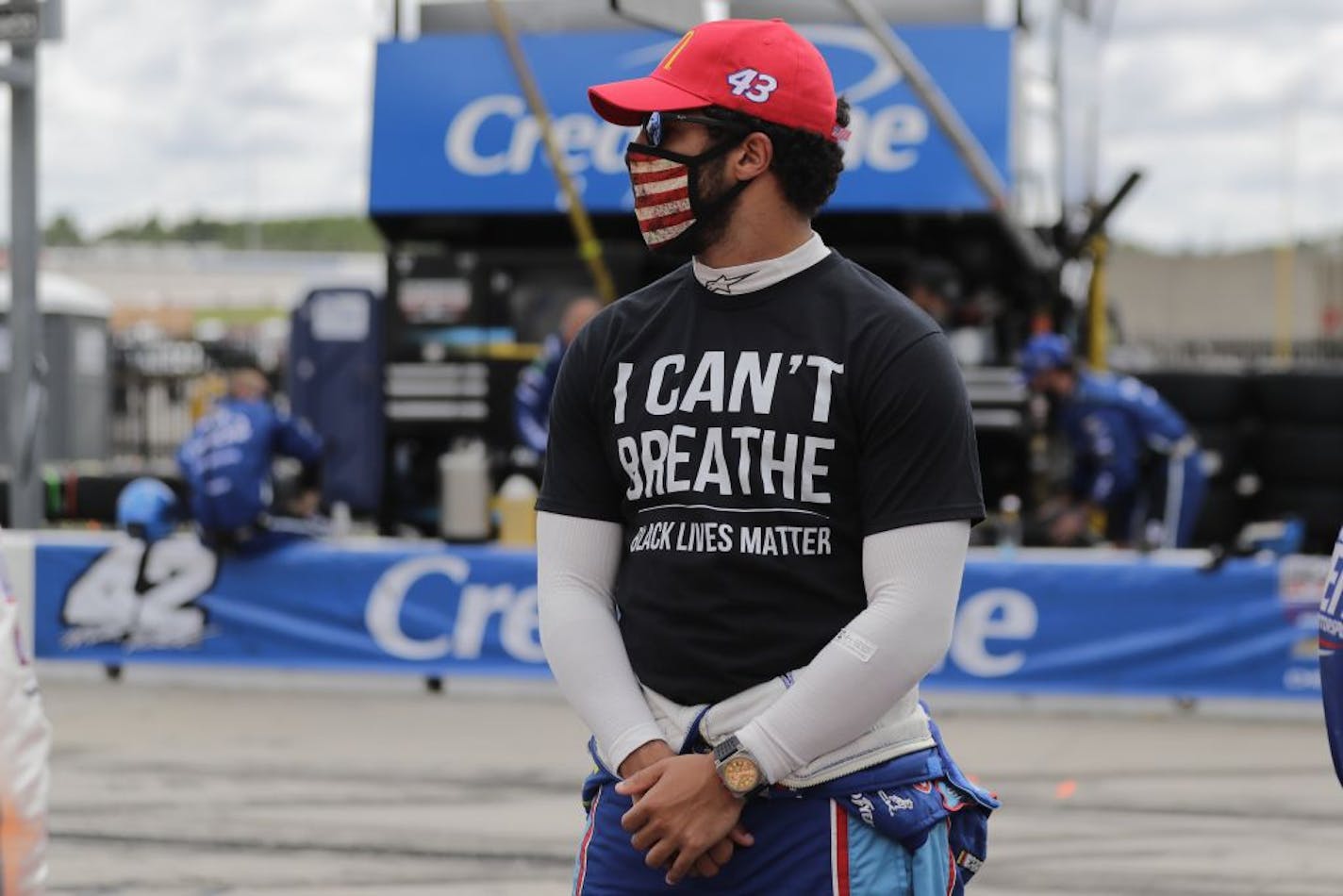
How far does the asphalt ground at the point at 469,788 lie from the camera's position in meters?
6.65

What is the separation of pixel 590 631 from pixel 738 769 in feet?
1.10

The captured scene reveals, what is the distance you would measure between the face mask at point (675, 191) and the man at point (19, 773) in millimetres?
1057

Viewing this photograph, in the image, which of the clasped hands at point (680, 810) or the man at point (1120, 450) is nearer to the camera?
the clasped hands at point (680, 810)

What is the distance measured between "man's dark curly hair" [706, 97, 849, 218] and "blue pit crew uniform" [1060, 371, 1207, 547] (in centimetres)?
944

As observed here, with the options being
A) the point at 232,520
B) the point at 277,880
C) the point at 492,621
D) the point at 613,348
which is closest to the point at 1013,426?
the point at 492,621

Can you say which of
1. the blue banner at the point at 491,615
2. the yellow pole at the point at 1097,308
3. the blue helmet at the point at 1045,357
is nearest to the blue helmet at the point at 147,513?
the blue banner at the point at 491,615

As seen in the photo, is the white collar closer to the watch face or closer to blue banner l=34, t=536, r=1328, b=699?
the watch face

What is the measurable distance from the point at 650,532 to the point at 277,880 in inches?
165

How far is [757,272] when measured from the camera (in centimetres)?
281

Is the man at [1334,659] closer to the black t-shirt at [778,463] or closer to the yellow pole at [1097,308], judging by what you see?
the black t-shirt at [778,463]

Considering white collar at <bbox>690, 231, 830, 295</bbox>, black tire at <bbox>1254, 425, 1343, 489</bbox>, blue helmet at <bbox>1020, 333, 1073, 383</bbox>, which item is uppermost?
white collar at <bbox>690, 231, 830, 295</bbox>

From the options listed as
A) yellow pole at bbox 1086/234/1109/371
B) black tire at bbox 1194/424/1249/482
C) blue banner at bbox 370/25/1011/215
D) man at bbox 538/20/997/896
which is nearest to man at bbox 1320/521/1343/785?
man at bbox 538/20/997/896

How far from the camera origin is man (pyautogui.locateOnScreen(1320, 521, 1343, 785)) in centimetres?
278

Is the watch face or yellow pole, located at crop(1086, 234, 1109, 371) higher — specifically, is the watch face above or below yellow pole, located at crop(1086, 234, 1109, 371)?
below
